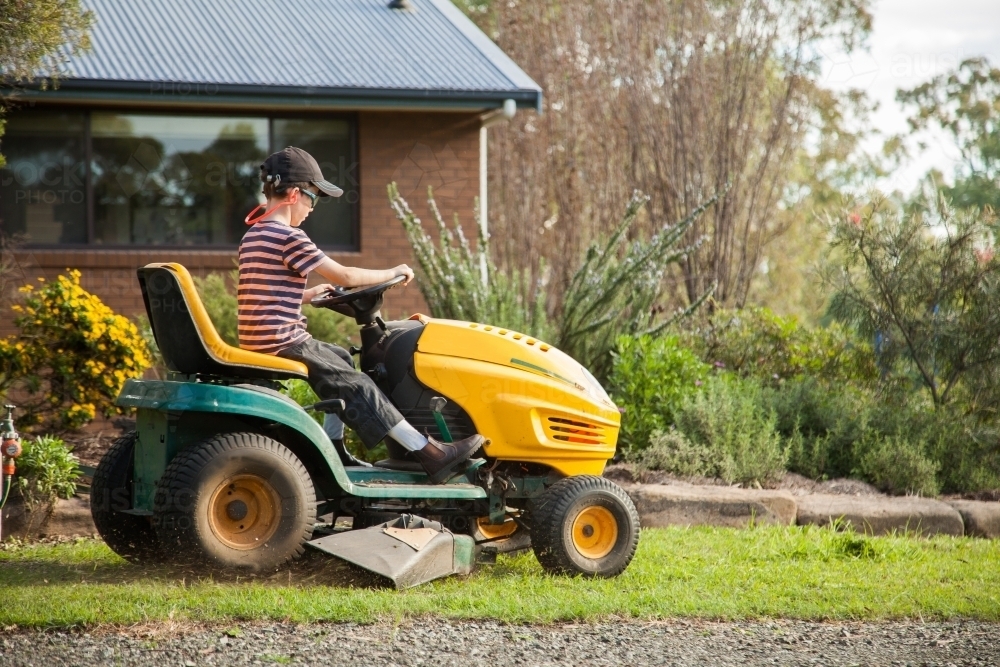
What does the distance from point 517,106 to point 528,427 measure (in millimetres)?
6285

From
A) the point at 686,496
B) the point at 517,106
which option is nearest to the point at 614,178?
the point at 517,106

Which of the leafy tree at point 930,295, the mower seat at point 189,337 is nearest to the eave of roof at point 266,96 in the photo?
the leafy tree at point 930,295

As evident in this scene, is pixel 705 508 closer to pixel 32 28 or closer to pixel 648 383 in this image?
pixel 648 383

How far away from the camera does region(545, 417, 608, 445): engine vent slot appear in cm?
529

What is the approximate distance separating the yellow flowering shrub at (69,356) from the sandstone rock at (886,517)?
4.52m

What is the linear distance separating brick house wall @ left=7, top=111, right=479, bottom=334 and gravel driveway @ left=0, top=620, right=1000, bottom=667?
6.95 m

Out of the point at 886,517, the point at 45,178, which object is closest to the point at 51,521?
the point at 886,517

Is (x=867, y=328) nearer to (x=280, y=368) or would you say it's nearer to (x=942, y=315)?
(x=942, y=315)

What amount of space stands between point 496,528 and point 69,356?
3.39 m

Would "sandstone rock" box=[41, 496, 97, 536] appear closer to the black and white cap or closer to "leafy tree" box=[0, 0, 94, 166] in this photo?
"leafy tree" box=[0, 0, 94, 166]

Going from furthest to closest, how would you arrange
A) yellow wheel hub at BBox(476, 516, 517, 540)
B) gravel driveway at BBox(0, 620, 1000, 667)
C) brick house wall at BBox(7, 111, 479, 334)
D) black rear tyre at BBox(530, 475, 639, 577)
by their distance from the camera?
brick house wall at BBox(7, 111, 479, 334) → yellow wheel hub at BBox(476, 516, 517, 540) → black rear tyre at BBox(530, 475, 639, 577) → gravel driveway at BBox(0, 620, 1000, 667)

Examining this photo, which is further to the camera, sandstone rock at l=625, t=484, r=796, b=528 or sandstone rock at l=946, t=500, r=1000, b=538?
sandstone rock at l=946, t=500, r=1000, b=538

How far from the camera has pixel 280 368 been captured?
482cm

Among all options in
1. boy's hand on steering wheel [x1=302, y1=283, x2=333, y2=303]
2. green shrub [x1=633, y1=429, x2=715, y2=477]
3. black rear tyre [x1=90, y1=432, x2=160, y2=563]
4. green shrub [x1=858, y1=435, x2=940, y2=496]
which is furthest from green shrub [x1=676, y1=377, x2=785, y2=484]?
black rear tyre [x1=90, y1=432, x2=160, y2=563]
